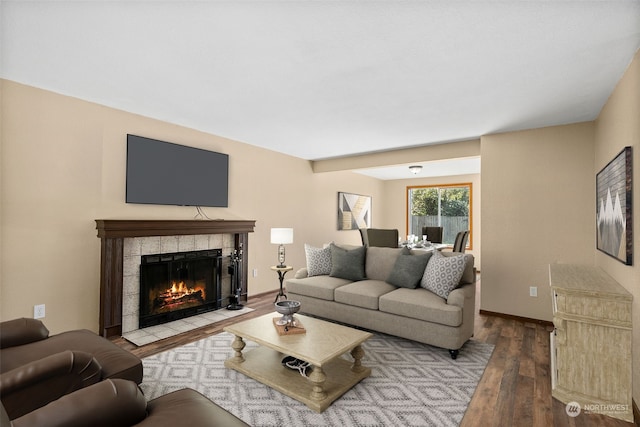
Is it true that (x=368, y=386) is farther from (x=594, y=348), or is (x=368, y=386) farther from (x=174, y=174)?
(x=174, y=174)

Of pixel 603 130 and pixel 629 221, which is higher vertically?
pixel 603 130

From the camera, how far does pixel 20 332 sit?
2164 mm

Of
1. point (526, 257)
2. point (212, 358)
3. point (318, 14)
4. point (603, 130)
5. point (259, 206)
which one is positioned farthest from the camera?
point (259, 206)

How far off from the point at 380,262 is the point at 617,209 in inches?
94.0

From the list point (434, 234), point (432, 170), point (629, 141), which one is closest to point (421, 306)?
point (629, 141)

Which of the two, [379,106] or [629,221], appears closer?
[629,221]

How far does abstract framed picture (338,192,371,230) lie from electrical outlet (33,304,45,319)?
519cm

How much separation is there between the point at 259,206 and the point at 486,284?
141 inches

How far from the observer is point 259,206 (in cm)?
522

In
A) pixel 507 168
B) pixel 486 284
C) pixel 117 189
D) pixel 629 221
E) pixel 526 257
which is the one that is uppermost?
pixel 507 168

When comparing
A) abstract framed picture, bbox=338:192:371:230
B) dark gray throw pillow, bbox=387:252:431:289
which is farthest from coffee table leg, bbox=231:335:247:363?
abstract framed picture, bbox=338:192:371:230

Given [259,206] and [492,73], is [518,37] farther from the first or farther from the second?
[259,206]

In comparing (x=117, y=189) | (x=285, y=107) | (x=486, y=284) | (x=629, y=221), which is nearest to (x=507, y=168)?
(x=486, y=284)

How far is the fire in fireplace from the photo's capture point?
12.3 feet
